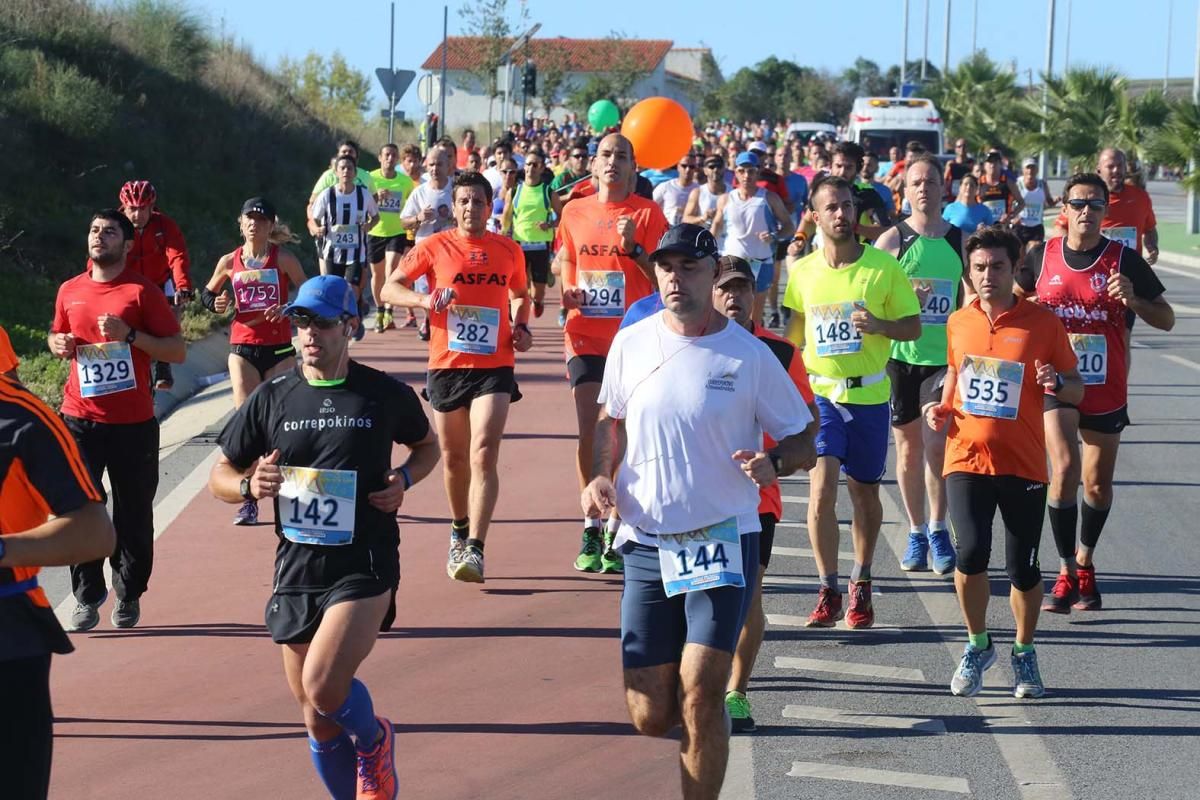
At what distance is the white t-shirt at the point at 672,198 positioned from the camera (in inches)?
786

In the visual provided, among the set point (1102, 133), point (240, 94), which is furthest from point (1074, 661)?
point (1102, 133)

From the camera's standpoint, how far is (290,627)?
5691 mm

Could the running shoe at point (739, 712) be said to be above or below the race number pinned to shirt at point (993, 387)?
below

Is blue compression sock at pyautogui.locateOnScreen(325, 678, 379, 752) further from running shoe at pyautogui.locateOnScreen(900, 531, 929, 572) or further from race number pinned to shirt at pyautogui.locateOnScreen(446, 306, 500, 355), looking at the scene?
running shoe at pyautogui.locateOnScreen(900, 531, 929, 572)

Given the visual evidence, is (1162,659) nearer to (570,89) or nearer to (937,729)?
(937,729)

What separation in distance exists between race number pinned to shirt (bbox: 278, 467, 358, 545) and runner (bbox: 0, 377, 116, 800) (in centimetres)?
145

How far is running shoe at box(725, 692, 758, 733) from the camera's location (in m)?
6.81

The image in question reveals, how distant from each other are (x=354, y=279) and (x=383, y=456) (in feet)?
40.2

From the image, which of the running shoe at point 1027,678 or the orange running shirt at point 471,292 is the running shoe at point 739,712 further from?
the orange running shirt at point 471,292

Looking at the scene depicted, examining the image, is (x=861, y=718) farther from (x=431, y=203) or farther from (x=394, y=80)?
(x=394, y=80)

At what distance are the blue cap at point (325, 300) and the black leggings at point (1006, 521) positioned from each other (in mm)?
2929

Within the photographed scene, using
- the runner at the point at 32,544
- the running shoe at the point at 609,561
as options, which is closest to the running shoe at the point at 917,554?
the running shoe at the point at 609,561

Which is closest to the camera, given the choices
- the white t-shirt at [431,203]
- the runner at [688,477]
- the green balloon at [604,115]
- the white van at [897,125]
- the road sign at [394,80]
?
the runner at [688,477]

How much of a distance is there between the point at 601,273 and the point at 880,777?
4.13 m
